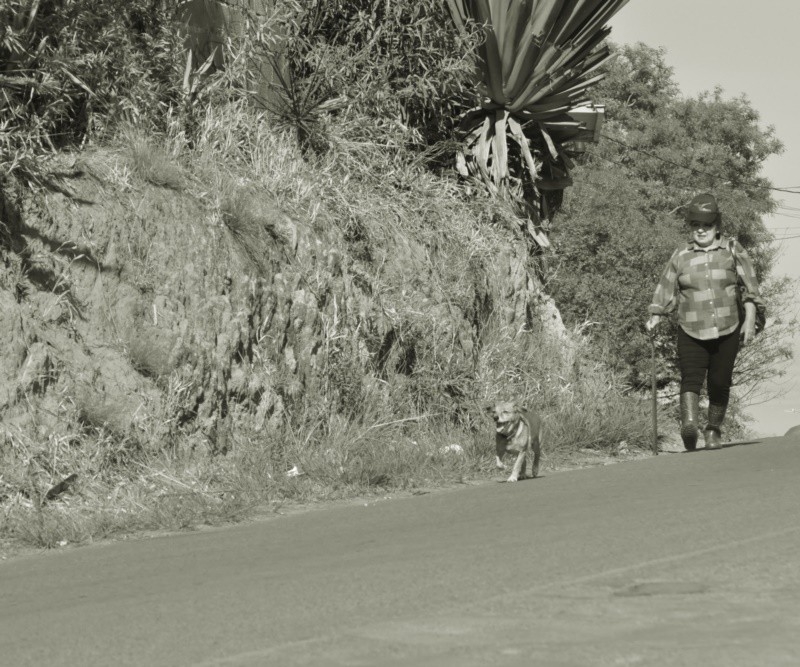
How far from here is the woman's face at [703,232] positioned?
11.8m

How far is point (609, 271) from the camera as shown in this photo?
59.7ft

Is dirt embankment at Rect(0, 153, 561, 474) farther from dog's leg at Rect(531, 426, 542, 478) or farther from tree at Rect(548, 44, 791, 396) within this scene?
tree at Rect(548, 44, 791, 396)

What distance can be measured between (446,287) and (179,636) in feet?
25.4

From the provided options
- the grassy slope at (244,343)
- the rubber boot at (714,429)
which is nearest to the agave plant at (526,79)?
the grassy slope at (244,343)

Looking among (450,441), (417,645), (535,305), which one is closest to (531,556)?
(417,645)

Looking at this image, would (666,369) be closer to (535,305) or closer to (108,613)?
(535,305)

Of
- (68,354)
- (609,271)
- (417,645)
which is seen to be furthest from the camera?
(609,271)

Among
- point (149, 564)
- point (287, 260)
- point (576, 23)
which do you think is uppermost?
point (576, 23)

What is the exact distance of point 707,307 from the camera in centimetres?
1184

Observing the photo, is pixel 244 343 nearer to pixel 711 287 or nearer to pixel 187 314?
pixel 187 314

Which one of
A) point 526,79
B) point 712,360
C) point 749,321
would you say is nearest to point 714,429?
point 712,360

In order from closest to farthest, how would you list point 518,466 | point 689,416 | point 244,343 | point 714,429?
point 518,466 < point 244,343 < point 689,416 < point 714,429

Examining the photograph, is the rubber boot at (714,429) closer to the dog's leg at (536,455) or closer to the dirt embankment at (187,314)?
the dirt embankment at (187,314)

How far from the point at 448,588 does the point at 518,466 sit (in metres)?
4.25
